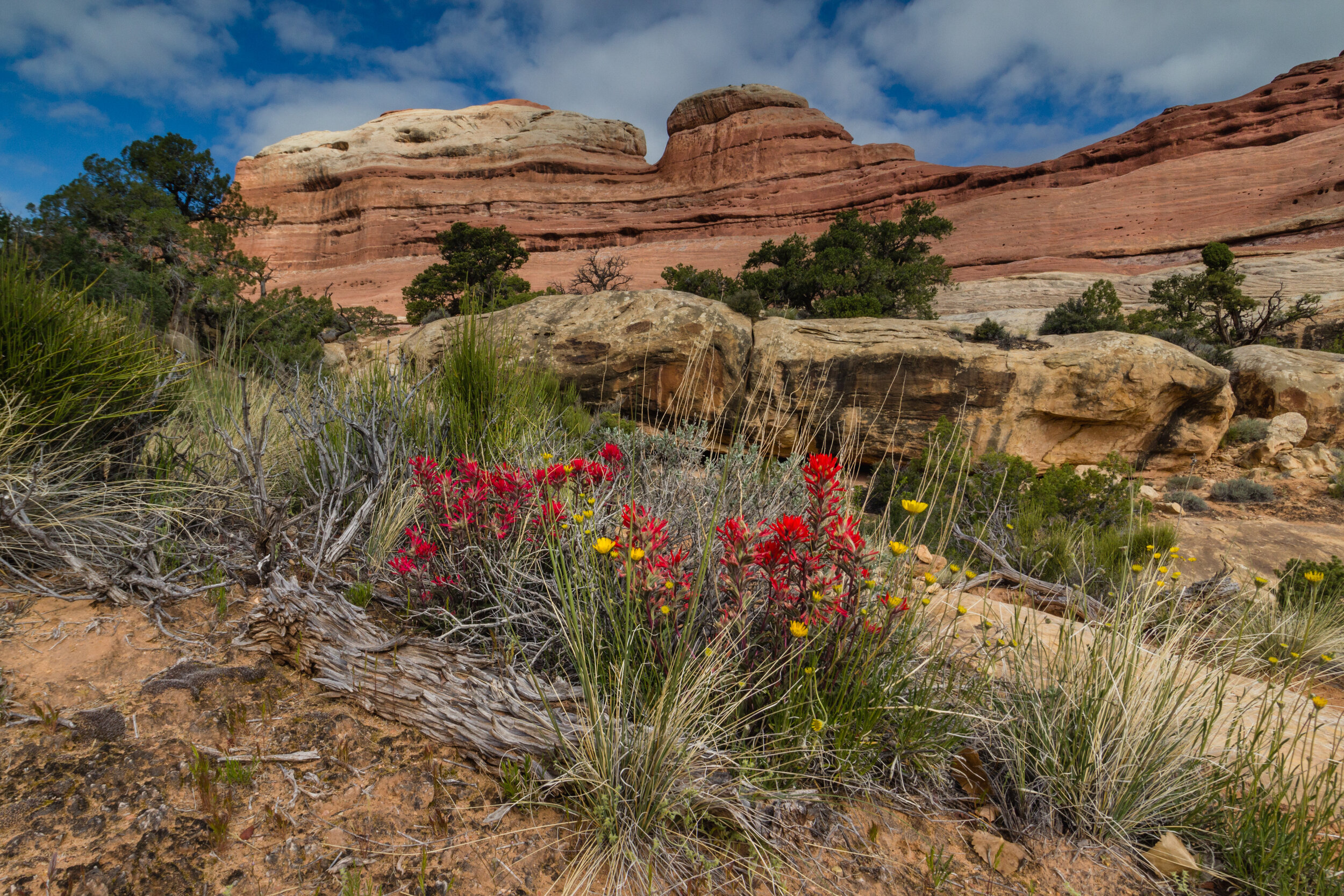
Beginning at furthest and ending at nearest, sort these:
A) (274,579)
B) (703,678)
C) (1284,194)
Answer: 1. (1284,194)
2. (274,579)
3. (703,678)

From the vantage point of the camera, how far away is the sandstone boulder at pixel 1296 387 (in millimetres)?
8484

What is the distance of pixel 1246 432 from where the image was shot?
27.4 feet

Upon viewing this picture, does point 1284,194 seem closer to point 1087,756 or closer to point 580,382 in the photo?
point 580,382

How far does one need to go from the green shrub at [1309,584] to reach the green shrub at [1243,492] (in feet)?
13.1

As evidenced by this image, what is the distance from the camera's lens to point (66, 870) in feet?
3.87

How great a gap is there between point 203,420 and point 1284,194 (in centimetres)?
4230

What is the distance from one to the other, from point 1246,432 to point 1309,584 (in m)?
6.60

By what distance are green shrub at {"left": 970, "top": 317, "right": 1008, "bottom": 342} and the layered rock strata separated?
8.8 inches

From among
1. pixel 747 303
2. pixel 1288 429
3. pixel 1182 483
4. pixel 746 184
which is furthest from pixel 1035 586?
pixel 746 184

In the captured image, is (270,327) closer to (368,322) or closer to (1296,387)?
(368,322)

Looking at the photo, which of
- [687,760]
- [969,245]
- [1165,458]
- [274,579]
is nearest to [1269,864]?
[687,760]

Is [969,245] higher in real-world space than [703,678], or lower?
higher

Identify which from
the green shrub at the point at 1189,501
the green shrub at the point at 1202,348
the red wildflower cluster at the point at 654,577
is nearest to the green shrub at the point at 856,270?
the green shrub at the point at 1202,348

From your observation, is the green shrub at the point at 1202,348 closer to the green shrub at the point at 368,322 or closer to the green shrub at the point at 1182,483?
the green shrub at the point at 1182,483
